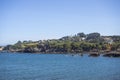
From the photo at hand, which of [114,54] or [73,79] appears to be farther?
[114,54]

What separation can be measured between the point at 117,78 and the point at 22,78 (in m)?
17.5

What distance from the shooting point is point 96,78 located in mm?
50750

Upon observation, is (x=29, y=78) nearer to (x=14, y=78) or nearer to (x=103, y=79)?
(x=14, y=78)

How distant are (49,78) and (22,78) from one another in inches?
199

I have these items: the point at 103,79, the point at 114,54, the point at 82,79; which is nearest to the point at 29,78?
the point at 82,79

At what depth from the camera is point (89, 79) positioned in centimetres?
4981

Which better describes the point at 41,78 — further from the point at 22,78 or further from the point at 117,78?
the point at 117,78

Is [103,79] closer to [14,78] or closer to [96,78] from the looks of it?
[96,78]

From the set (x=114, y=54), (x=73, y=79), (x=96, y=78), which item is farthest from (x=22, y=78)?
(x=114, y=54)

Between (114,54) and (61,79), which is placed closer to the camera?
(61,79)

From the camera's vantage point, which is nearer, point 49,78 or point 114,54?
point 49,78

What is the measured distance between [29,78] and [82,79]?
32.2ft

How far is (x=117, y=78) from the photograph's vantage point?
50.0 metres

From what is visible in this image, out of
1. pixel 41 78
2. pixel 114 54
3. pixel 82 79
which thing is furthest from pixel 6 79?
pixel 114 54
